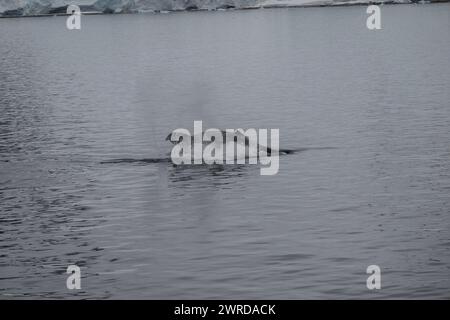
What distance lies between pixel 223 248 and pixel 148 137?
1133 inches

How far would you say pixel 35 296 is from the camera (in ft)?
97.9

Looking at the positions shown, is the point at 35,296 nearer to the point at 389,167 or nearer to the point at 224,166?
the point at 224,166

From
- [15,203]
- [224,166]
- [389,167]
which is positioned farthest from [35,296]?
[389,167]

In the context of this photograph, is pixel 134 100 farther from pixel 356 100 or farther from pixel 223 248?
pixel 223 248

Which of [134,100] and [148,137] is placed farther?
[134,100]

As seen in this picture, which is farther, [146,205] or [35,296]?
[146,205]

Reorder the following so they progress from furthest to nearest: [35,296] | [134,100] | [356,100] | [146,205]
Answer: [134,100] < [356,100] < [146,205] < [35,296]
